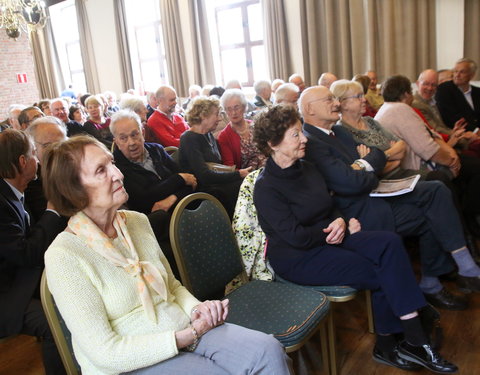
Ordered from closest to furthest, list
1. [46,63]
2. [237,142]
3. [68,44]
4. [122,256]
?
[122,256]
[237,142]
[68,44]
[46,63]

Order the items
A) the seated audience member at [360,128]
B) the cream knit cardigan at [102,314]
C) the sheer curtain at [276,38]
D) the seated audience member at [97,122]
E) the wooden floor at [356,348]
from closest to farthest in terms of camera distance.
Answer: the cream knit cardigan at [102,314] < the wooden floor at [356,348] < the seated audience member at [360,128] < the seated audience member at [97,122] < the sheer curtain at [276,38]

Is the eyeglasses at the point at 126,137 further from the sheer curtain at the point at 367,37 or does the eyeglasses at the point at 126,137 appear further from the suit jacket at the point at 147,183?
the sheer curtain at the point at 367,37

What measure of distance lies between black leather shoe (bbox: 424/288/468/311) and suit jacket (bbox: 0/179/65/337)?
195cm

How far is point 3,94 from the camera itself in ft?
29.8

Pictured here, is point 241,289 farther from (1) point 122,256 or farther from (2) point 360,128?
(2) point 360,128

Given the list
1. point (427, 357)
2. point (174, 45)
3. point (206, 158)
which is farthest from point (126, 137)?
point (174, 45)

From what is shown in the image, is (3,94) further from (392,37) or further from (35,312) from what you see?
(35,312)

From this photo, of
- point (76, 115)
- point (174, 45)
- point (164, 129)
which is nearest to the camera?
point (164, 129)

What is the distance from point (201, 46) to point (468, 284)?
734 cm

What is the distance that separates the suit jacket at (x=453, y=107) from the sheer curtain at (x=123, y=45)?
754 cm

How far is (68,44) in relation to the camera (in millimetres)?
11742

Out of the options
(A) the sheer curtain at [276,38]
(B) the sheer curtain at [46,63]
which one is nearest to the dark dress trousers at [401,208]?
(A) the sheer curtain at [276,38]

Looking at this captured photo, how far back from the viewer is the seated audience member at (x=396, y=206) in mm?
2322

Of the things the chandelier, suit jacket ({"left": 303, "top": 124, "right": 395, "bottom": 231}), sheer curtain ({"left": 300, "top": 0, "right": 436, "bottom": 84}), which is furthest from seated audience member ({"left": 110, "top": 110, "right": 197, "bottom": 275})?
sheer curtain ({"left": 300, "top": 0, "right": 436, "bottom": 84})
